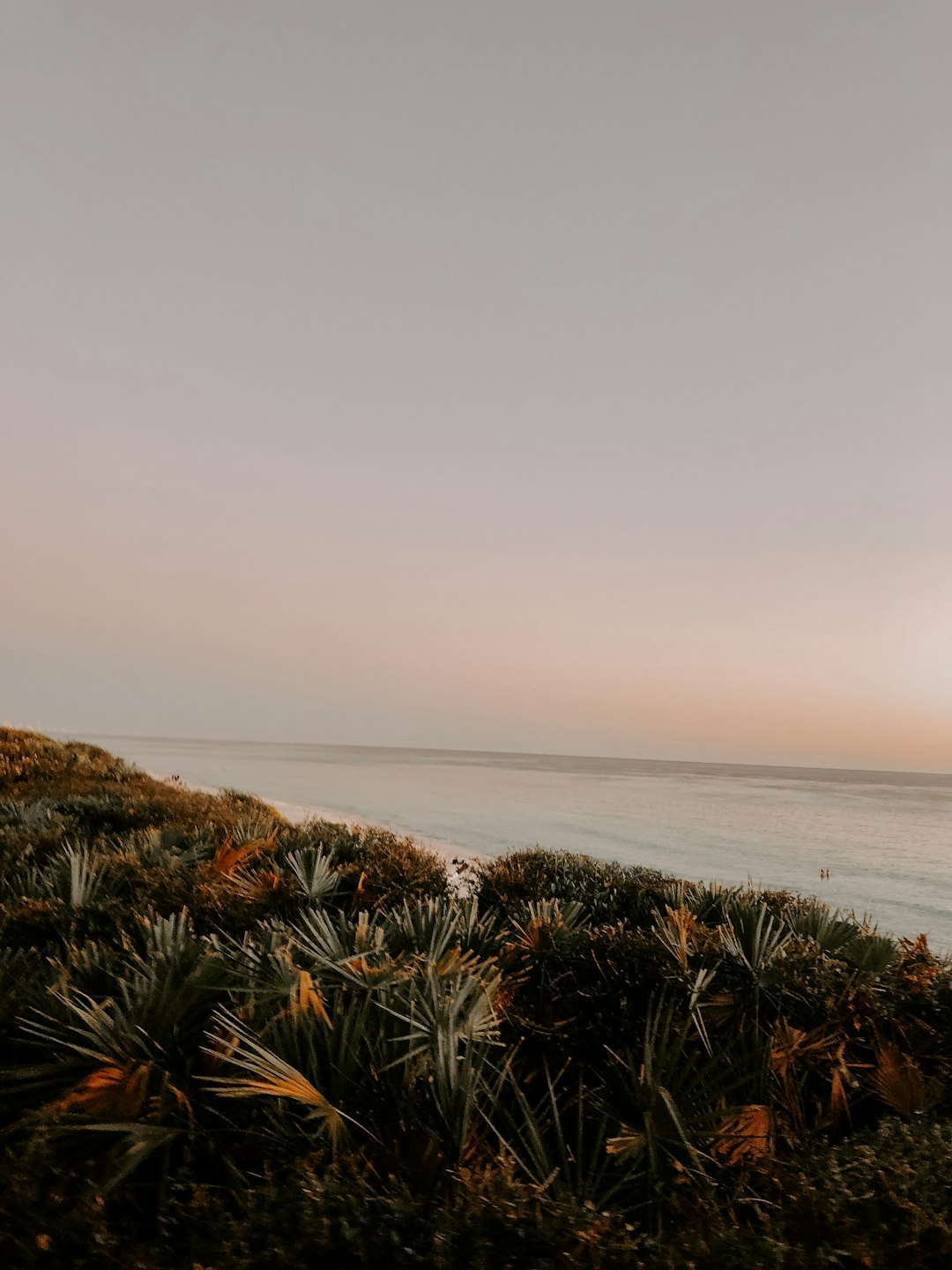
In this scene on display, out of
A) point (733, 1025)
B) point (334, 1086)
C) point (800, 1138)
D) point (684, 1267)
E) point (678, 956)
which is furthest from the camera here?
point (678, 956)

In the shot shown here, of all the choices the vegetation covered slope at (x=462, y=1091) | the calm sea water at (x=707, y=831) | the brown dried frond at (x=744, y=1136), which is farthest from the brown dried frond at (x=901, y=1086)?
the calm sea water at (x=707, y=831)

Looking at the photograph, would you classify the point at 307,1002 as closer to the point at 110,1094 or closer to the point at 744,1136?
the point at 110,1094

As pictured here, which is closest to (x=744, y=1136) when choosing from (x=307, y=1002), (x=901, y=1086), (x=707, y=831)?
(x=901, y=1086)

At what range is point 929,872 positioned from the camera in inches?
752

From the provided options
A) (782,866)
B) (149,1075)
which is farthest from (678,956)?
(782,866)

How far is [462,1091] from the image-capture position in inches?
97.2

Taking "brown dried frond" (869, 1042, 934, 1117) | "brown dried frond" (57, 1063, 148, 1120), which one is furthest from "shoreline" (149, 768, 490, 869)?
"brown dried frond" (57, 1063, 148, 1120)

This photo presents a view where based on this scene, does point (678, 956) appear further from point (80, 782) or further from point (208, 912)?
point (80, 782)

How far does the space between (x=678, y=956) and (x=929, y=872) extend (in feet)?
60.8

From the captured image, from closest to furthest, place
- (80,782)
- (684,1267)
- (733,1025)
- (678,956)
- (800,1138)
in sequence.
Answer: (684,1267)
(800,1138)
(733,1025)
(678,956)
(80,782)

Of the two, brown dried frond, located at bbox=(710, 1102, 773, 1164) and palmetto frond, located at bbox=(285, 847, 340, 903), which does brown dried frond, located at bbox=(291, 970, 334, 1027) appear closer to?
brown dried frond, located at bbox=(710, 1102, 773, 1164)

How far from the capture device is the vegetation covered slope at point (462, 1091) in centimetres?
192

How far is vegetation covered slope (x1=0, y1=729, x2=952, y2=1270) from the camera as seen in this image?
1.92 metres

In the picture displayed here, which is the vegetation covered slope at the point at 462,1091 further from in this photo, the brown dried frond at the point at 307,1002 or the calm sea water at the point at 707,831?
the calm sea water at the point at 707,831
